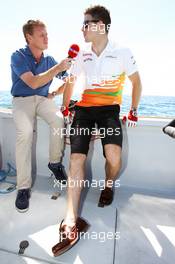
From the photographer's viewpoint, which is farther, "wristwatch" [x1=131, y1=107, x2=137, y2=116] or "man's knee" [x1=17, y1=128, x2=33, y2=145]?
"wristwatch" [x1=131, y1=107, x2=137, y2=116]

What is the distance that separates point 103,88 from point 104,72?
0.15 meters

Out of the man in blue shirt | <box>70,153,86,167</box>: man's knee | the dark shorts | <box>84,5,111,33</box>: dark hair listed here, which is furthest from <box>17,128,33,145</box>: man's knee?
<box>84,5,111,33</box>: dark hair

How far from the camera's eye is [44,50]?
248cm

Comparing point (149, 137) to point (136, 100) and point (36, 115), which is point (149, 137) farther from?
point (36, 115)

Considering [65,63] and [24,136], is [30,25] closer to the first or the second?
[65,63]

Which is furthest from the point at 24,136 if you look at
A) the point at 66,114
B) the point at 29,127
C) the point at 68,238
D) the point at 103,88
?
the point at 68,238

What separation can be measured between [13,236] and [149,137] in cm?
160

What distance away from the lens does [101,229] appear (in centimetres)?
186

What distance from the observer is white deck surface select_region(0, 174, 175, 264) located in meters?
1.58

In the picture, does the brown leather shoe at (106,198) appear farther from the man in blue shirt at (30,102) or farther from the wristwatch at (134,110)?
the wristwatch at (134,110)

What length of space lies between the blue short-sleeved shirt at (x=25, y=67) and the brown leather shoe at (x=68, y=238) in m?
1.39

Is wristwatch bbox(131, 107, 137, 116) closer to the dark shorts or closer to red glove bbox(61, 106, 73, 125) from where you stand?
the dark shorts

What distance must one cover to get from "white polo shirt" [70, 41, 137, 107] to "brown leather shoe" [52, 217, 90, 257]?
111cm

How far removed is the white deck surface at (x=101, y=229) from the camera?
1576 mm
